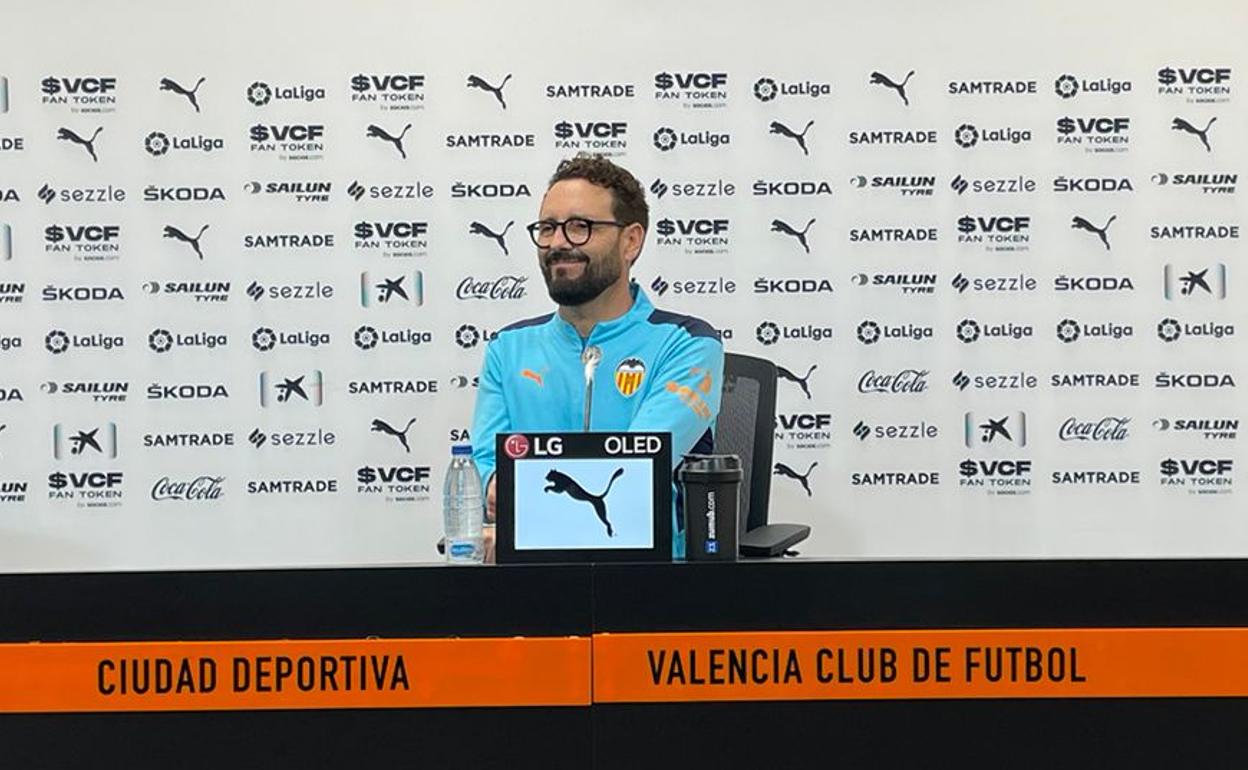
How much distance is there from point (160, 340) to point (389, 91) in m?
1.13

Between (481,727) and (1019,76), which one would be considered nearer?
(481,727)

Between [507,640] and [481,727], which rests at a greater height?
[507,640]

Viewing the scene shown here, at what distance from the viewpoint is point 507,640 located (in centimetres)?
170

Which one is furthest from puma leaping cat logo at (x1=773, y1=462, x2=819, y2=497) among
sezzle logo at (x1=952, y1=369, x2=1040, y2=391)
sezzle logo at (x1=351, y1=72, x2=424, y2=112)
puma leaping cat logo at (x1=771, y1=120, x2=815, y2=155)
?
sezzle logo at (x1=351, y1=72, x2=424, y2=112)

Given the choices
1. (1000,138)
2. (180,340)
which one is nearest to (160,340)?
(180,340)

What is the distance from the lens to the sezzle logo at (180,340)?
3.82 metres

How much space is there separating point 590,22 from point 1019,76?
1457 millimetres

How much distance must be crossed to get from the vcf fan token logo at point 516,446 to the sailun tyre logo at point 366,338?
2.21m

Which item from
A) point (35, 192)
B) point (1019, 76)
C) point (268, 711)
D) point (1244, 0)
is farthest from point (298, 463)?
point (1244, 0)

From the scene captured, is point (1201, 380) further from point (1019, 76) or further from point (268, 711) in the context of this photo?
point (268, 711)

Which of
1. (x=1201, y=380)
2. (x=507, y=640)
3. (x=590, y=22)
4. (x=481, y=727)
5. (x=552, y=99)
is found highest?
(x=590, y=22)

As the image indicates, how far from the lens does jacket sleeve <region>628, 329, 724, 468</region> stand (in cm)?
225

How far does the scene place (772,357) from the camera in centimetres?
388

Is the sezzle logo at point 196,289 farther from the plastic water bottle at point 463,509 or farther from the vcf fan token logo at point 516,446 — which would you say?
the vcf fan token logo at point 516,446
